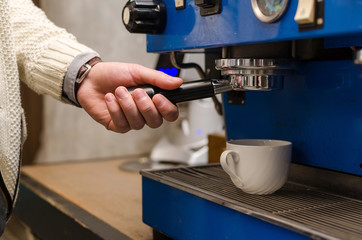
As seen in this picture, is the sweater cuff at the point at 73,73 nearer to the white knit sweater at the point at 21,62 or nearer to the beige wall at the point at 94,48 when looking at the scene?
the white knit sweater at the point at 21,62

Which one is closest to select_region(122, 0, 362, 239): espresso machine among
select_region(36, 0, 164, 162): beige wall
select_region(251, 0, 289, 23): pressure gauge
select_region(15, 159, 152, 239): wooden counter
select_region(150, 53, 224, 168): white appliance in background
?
select_region(251, 0, 289, 23): pressure gauge

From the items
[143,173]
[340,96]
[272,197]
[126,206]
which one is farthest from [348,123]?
[126,206]

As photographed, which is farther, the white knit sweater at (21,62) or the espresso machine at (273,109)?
the white knit sweater at (21,62)

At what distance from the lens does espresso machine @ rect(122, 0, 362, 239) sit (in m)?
0.55

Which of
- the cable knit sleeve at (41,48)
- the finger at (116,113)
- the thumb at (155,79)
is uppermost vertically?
the cable knit sleeve at (41,48)

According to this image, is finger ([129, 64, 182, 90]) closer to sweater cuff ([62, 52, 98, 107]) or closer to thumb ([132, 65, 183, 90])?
thumb ([132, 65, 183, 90])

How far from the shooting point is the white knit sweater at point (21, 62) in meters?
0.72

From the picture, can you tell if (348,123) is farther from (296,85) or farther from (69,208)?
(69,208)

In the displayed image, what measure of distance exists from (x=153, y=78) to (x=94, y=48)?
1.04 metres

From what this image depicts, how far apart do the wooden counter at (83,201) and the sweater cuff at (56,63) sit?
9.9 inches

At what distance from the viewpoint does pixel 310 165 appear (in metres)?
0.75

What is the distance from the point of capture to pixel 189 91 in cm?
68

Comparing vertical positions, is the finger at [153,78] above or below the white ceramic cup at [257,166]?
above

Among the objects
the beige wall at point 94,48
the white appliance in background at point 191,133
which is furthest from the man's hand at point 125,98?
the beige wall at point 94,48
